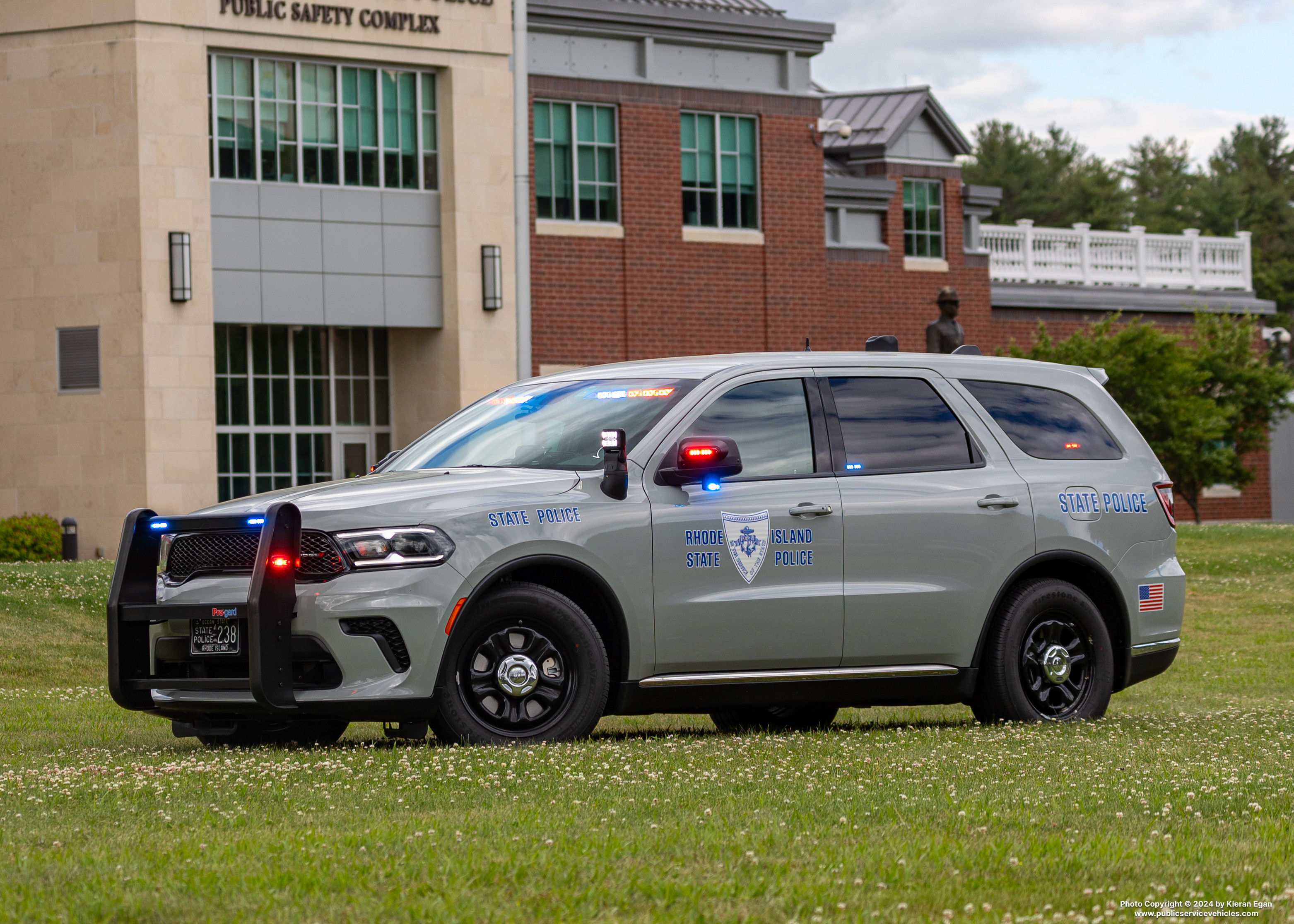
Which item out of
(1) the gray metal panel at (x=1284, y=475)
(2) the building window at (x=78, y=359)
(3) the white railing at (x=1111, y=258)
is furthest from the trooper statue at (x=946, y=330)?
(1) the gray metal panel at (x=1284, y=475)

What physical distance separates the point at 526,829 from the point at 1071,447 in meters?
5.29

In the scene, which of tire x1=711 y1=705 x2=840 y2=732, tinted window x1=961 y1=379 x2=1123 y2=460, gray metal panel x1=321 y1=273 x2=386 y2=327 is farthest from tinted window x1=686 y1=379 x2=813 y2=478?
gray metal panel x1=321 y1=273 x2=386 y2=327

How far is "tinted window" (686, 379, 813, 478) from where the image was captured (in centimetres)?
933

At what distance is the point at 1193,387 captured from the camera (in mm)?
41281

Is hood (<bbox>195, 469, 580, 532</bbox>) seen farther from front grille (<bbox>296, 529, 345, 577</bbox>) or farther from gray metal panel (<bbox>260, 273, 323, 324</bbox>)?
gray metal panel (<bbox>260, 273, 323, 324</bbox>)

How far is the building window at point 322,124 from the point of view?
34000mm

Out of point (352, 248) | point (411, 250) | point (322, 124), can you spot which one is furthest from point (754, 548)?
point (411, 250)

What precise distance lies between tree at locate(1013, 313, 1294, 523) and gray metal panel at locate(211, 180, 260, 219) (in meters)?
16.2

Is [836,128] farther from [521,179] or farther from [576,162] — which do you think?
[521,179]

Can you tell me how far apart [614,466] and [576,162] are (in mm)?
29401

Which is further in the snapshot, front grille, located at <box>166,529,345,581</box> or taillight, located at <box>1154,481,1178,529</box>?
taillight, located at <box>1154,481,1178,529</box>

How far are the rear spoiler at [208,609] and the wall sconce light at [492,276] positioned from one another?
2747 centimetres

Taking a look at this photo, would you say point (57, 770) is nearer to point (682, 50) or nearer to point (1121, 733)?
point (1121, 733)

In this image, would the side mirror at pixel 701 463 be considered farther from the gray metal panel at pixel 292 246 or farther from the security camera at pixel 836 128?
the security camera at pixel 836 128
